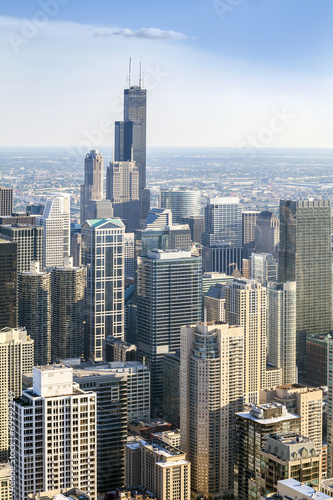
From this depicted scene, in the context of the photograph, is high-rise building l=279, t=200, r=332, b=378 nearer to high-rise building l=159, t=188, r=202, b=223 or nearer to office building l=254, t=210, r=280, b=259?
office building l=254, t=210, r=280, b=259

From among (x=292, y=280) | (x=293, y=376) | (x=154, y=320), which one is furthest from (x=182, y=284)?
(x=293, y=376)

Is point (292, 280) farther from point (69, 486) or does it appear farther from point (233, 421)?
point (69, 486)

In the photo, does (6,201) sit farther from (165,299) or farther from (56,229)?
(165,299)

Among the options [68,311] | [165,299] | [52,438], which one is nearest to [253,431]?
[52,438]

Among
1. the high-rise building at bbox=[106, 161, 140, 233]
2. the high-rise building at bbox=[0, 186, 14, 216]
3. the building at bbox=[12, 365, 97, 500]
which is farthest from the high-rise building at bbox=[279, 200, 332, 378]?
the building at bbox=[12, 365, 97, 500]

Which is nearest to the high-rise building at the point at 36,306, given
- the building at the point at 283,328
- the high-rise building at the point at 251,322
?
the high-rise building at the point at 251,322

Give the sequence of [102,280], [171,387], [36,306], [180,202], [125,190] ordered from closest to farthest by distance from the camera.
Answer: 1. [171,387]
2. [36,306]
3. [102,280]
4. [180,202]
5. [125,190]

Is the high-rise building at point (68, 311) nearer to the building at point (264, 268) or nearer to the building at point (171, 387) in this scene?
the building at point (171, 387)
